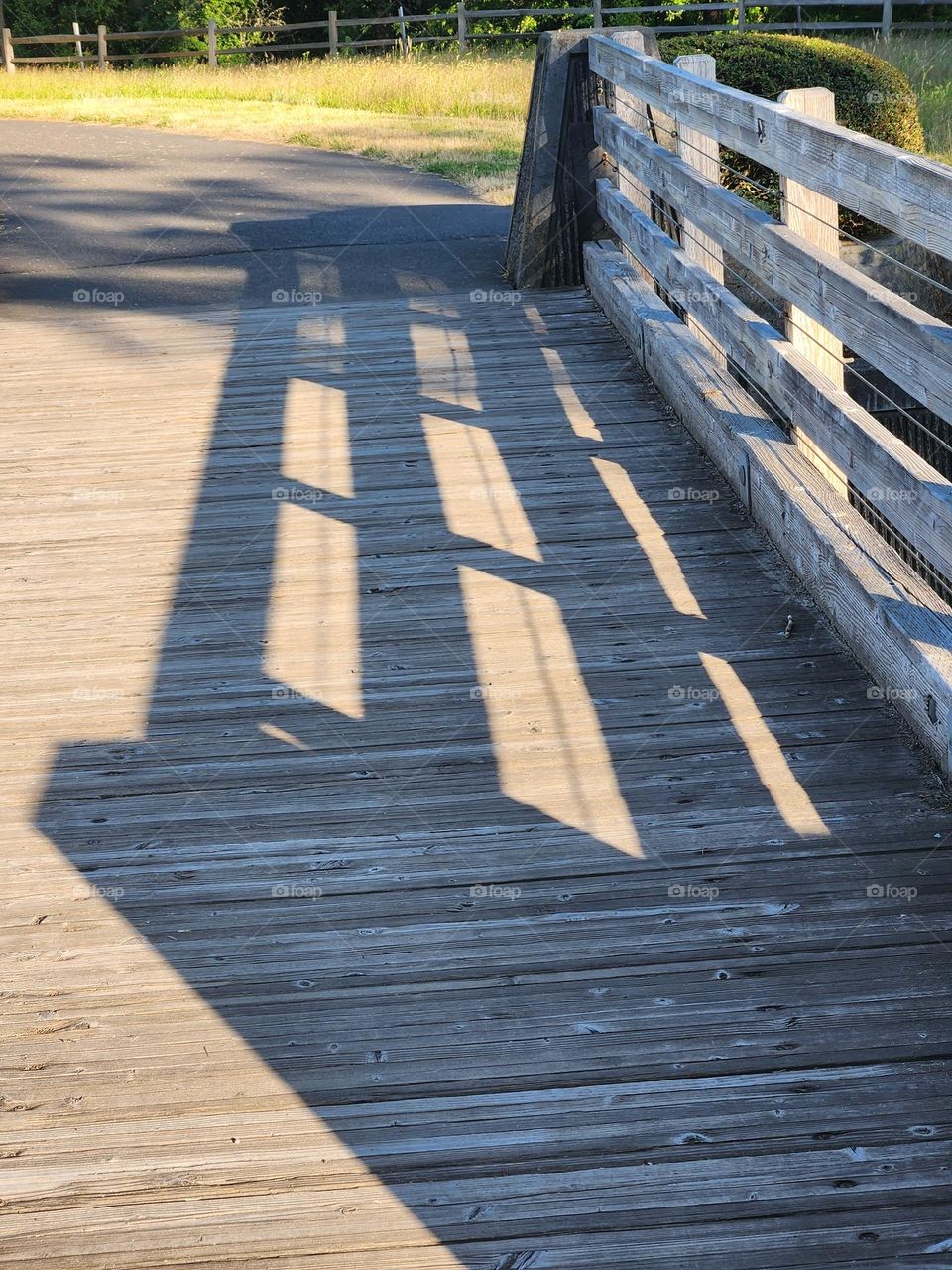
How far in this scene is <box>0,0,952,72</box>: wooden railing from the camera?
30.4 metres

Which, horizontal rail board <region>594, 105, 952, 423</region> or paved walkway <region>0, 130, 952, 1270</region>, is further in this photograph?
horizontal rail board <region>594, 105, 952, 423</region>

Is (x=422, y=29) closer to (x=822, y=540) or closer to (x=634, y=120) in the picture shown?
(x=634, y=120)

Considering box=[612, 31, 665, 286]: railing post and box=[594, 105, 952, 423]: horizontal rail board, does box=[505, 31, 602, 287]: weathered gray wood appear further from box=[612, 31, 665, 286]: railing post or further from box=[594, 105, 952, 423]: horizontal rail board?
box=[594, 105, 952, 423]: horizontal rail board

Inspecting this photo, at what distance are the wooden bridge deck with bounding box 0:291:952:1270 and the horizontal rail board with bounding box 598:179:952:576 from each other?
57cm

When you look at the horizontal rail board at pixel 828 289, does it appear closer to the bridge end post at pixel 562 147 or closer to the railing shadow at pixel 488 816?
the railing shadow at pixel 488 816

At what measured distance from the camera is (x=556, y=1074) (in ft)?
9.63

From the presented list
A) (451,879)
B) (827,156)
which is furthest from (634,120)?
(451,879)

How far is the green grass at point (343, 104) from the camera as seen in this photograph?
17828 mm

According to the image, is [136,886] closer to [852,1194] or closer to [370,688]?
[370,688]

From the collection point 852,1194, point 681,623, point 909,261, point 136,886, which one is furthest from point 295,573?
point 909,261

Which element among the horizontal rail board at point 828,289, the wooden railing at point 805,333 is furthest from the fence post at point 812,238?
the horizontal rail board at point 828,289

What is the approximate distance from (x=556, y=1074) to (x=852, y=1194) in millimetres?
620

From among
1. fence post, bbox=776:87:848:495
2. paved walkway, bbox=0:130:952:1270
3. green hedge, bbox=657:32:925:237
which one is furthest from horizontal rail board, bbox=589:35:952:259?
green hedge, bbox=657:32:925:237

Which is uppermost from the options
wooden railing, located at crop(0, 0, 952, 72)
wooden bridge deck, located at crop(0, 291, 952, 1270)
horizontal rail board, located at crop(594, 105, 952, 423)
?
wooden railing, located at crop(0, 0, 952, 72)
